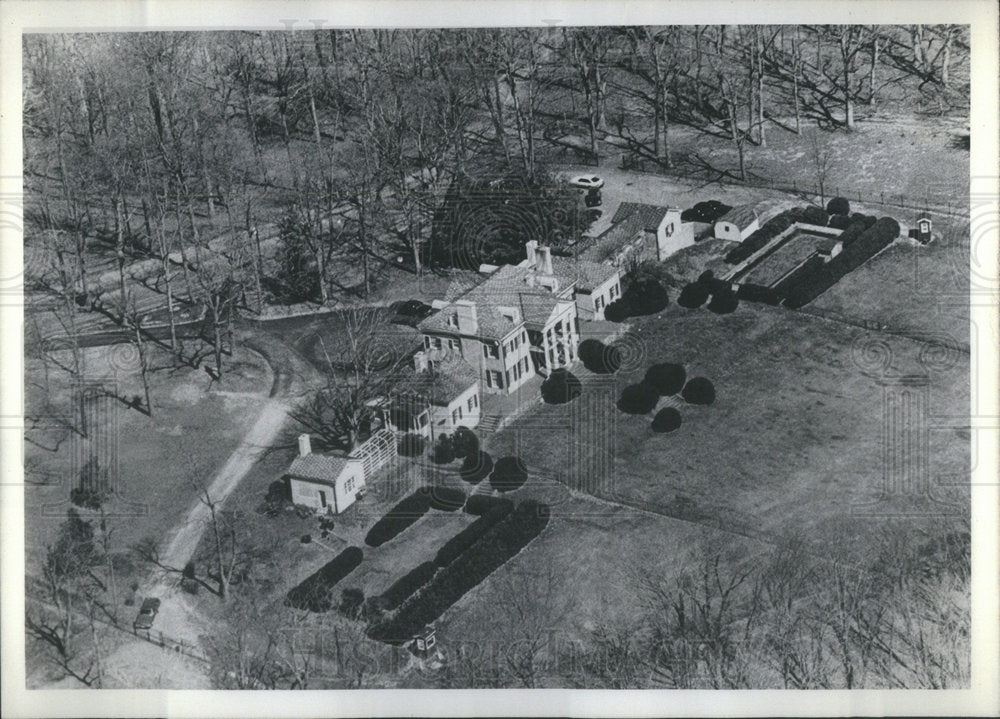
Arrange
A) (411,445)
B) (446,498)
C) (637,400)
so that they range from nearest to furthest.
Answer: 1. (446,498)
2. (411,445)
3. (637,400)

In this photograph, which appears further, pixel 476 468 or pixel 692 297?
pixel 692 297

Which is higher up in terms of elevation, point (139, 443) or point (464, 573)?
point (139, 443)

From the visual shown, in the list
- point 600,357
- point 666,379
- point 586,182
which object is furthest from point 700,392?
point 586,182

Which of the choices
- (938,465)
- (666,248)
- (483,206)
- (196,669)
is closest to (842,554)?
(938,465)

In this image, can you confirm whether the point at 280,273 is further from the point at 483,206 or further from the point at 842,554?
the point at 842,554

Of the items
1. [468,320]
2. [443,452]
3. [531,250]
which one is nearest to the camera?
[443,452]

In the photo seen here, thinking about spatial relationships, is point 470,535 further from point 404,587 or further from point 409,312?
point 409,312
